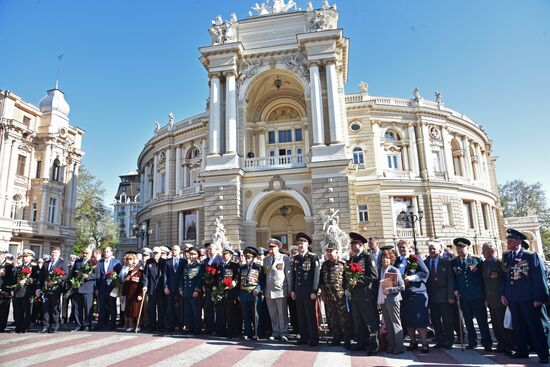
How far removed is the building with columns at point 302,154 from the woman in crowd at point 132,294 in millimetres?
12241

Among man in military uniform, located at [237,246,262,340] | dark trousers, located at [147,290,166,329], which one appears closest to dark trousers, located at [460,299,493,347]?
man in military uniform, located at [237,246,262,340]

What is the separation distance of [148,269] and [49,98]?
32670 millimetres

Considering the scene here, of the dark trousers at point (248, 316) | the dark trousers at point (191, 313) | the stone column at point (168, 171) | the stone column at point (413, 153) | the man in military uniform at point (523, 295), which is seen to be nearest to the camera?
the man in military uniform at point (523, 295)

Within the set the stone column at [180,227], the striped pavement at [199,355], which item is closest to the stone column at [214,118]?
the stone column at [180,227]

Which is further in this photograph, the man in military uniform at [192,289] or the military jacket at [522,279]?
the man in military uniform at [192,289]

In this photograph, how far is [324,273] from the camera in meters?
7.95

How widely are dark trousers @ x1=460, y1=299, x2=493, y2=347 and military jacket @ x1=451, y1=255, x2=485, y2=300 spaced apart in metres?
0.11

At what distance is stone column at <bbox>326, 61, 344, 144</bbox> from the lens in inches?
899

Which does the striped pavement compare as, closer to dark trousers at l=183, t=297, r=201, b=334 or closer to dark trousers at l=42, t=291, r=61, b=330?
dark trousers at l=183, t=297, r=201, b=334

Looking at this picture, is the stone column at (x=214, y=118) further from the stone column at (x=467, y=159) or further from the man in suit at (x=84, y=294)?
the stone column at (x=467, y=159)

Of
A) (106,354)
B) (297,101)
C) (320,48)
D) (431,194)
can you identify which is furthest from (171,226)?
(106,354)

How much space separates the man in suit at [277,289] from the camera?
27.9 ft

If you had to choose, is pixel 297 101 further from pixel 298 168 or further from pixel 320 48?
pixel 298 168

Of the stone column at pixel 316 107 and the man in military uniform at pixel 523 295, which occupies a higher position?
the stone column at pixel 316 107
